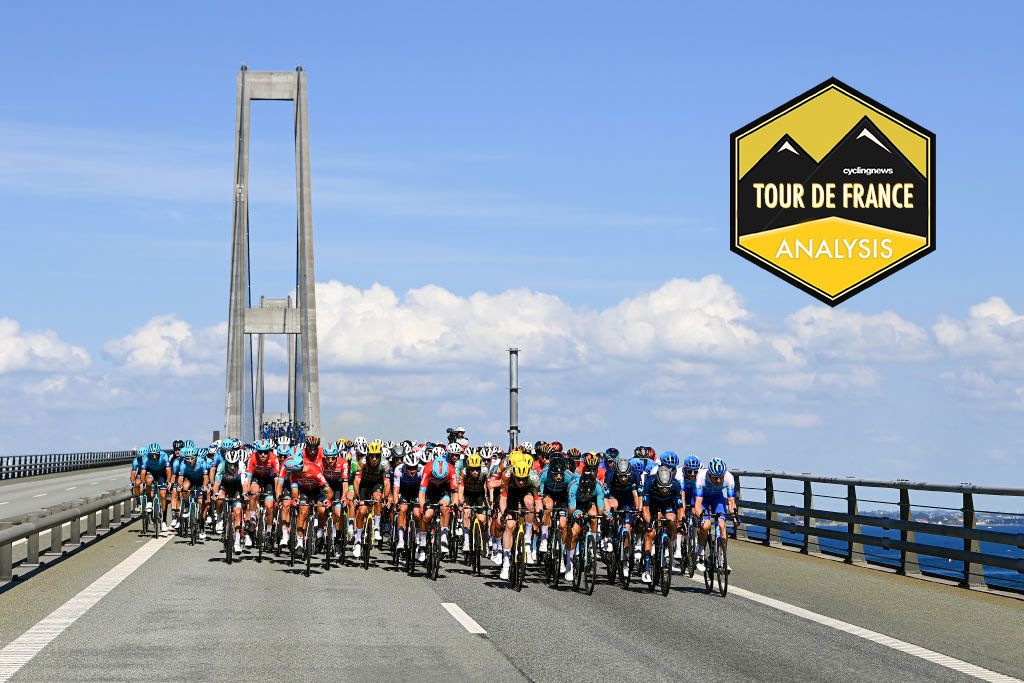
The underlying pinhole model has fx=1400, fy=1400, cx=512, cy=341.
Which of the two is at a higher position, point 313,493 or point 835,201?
point 835,201

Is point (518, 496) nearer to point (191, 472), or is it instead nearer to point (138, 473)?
point (191, 472)

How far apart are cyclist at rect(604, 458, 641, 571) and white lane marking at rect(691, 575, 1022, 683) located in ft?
6.02

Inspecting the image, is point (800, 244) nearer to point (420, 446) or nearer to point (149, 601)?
point (420, 446)

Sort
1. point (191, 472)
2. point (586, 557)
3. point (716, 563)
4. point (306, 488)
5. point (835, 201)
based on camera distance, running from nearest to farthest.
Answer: point (716, 563) < point (586, 557) < point (306, 488) < point (835, 201) < point (191, 472)

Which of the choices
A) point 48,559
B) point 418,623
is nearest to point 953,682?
point 418,623

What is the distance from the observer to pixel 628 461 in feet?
56.4

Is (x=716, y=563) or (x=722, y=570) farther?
(x=716, y=563)

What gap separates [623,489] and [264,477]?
591 cm

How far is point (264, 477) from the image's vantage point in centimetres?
2052

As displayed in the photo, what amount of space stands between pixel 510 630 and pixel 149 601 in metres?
4.17

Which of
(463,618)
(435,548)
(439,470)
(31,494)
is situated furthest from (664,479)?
(31,494)

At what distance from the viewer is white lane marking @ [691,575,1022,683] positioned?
31.9ft

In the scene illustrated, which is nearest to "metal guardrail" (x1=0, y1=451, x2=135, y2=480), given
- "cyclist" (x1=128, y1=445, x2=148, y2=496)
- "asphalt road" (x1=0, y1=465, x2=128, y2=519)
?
"asphalt road" (x1=0, y1=465, x2=128, y2=519)

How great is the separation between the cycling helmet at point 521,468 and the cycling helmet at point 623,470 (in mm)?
1119
